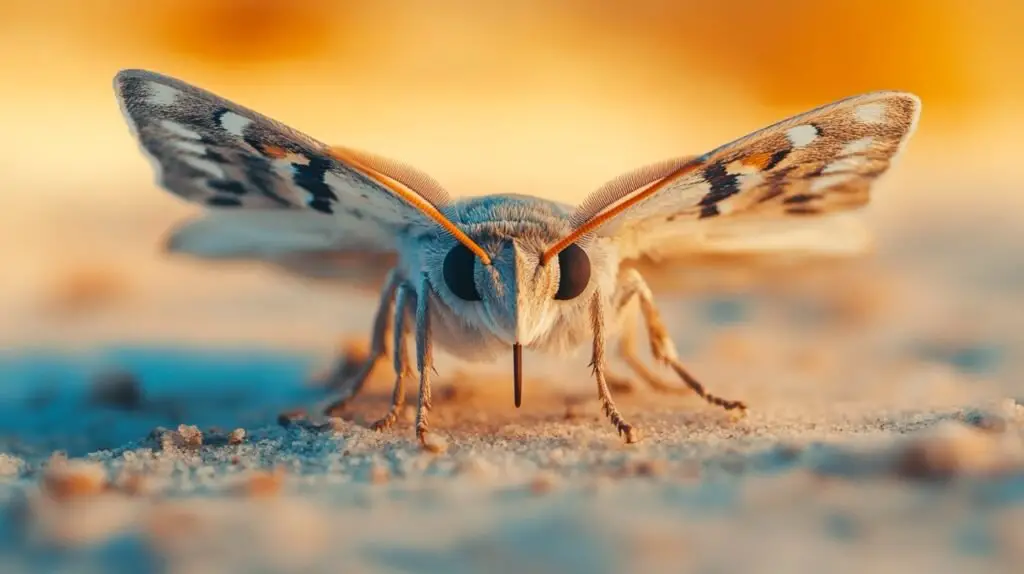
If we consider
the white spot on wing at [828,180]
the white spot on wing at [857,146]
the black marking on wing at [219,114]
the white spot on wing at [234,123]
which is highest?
the black marking on wing at [219,114]

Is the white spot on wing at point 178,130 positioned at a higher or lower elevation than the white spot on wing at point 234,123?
higher

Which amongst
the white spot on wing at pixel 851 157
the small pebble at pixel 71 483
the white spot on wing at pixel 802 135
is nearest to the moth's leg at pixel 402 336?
the small pebble at pixel 71 483

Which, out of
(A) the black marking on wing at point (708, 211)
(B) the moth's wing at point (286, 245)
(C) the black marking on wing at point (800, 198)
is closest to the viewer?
(A) the black marking on wing at point (708, 211)

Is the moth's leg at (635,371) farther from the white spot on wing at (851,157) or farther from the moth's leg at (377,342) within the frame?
the white spot on wing at (851,157)

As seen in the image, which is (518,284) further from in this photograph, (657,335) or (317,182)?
(657,335)

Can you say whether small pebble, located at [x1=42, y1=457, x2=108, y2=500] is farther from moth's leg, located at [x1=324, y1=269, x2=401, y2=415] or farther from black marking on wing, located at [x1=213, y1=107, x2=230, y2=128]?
moth's leg, located at [x1=324, y1=269, x2=401, y2=415]

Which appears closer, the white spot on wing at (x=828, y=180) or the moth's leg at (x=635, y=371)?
the white spot on wing at (x=828, y=180)

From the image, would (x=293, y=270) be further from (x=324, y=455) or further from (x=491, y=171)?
(x=491, y=171)

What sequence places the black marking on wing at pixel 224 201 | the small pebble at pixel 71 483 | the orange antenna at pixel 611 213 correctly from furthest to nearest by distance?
the black marking on wing at pixel 224 201, the orange antenna at pixel 611 213, the small pebble at pixel 71 483
